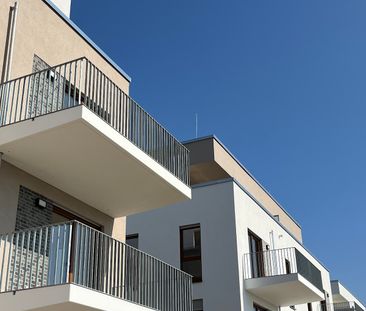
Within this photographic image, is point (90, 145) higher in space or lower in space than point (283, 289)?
higher

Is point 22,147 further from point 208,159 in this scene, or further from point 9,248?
point 208,159

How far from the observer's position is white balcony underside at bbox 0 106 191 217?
10.2 m

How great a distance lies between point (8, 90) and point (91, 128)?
176 cm

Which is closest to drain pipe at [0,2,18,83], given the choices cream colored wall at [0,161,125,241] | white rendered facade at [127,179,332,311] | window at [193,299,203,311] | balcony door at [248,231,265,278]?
cream colored wall at [0,161,125,241]

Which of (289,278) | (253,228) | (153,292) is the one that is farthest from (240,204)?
(153,292)

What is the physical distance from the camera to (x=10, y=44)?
1125 cm

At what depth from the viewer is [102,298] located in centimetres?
1018

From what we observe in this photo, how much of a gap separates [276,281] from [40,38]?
37.5 ft

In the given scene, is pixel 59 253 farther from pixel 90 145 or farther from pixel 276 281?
pixel 276 281

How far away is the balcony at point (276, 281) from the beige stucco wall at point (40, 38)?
365 inches

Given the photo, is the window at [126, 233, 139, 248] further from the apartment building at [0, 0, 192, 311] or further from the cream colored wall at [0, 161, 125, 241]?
the cream colored wall at [0, 161, 125, 241]

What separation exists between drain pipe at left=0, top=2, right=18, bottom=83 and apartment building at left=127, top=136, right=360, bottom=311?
10.8 meters

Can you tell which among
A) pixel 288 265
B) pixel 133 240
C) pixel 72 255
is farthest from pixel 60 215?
pixel 288 265

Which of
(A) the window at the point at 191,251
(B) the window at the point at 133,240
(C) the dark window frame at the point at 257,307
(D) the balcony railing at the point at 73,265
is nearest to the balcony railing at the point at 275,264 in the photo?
(C) the dark window frame at the point at 257,307
